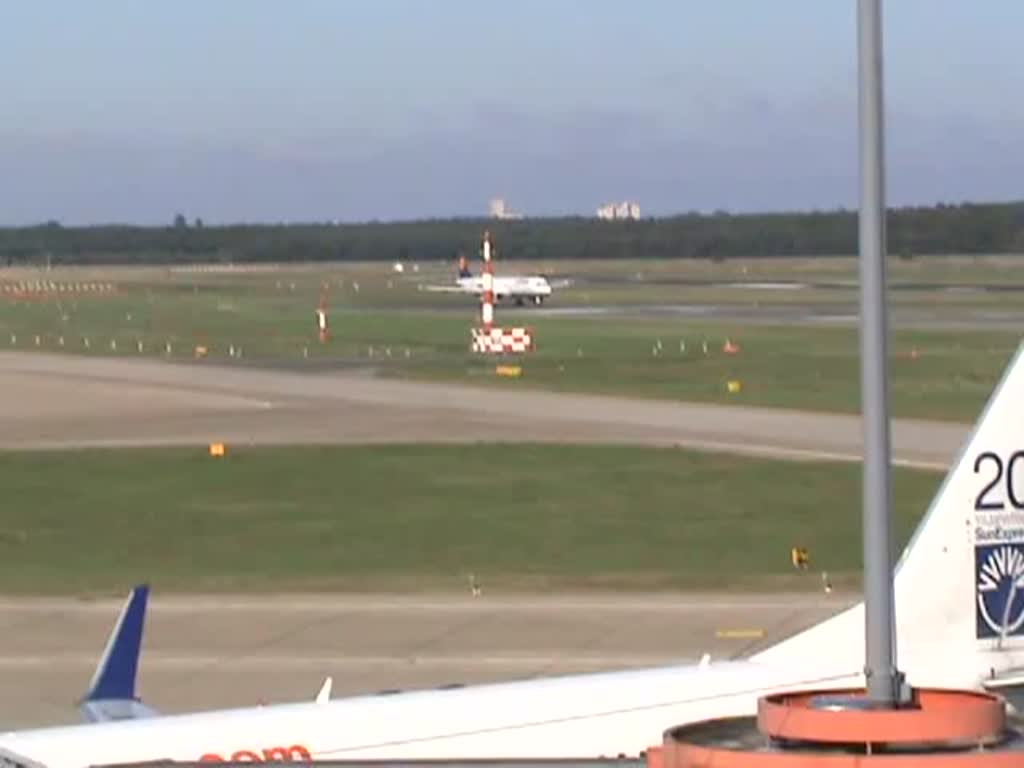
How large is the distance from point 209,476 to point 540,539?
12.3 m

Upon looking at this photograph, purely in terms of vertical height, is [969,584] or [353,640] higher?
[969,584]

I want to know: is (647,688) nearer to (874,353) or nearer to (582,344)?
(874,353)

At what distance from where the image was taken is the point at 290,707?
18.8 m

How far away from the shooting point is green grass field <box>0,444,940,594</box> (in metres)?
38.7

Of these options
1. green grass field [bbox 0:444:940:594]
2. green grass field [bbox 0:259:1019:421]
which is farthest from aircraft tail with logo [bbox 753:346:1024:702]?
green grass field [bbox 0:259:1019:421]

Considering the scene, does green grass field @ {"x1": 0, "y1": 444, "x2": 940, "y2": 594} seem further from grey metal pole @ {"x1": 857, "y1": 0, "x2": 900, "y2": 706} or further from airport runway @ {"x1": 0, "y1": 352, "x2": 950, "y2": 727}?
grey metal pole @ {"x1": 857, "y1": 0, "x2": 900, "y2": 706}

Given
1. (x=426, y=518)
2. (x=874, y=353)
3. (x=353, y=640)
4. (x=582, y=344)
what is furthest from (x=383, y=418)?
(x=874, y=353)

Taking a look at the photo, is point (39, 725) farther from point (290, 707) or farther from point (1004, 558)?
point (1004, 558)

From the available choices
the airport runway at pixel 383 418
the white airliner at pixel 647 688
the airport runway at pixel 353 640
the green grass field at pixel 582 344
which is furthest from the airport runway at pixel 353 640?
the green grass field at pixel 582 344

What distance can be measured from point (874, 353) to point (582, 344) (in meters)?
90.8

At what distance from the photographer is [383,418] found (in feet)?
218

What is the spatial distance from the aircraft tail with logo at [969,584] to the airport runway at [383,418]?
32.9 m

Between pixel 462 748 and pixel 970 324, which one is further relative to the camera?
pixel 970 324

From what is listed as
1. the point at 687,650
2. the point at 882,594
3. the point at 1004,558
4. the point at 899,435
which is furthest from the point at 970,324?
the point at 882,594
